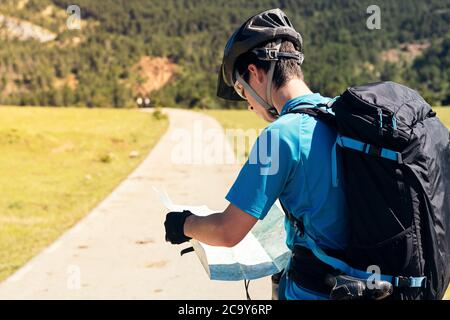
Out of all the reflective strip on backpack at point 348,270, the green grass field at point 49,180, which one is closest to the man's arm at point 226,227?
the reflective strip on backpack at point 348,270

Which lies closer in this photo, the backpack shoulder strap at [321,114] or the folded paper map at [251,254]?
the backpack shoulder strap at [321,114]

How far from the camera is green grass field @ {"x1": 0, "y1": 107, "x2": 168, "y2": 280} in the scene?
7656mm

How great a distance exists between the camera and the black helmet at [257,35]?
6.44 feet

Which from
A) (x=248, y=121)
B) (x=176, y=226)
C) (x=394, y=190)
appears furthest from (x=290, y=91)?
(x=248, y=121)

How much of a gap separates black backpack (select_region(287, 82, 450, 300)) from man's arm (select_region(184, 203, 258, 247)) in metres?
0.25

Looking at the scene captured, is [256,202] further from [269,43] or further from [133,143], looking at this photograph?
[133,143]

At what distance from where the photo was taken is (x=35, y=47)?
127m

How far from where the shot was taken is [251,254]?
2.28 m

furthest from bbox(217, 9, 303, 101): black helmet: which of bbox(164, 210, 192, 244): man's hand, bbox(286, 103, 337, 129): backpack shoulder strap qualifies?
bbox(164, 210, 192, 244): man's hand

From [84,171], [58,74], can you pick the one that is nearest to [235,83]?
[84,171]

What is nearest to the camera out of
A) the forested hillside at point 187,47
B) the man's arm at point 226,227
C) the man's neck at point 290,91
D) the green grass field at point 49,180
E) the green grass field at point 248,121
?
the man's arm at point 226,227

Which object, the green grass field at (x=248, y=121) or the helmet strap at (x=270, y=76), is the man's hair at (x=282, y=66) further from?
the green grass field at (x=248, y=121)

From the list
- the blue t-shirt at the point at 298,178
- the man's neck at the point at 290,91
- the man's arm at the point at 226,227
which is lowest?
the man's arm at the point at 226,227
